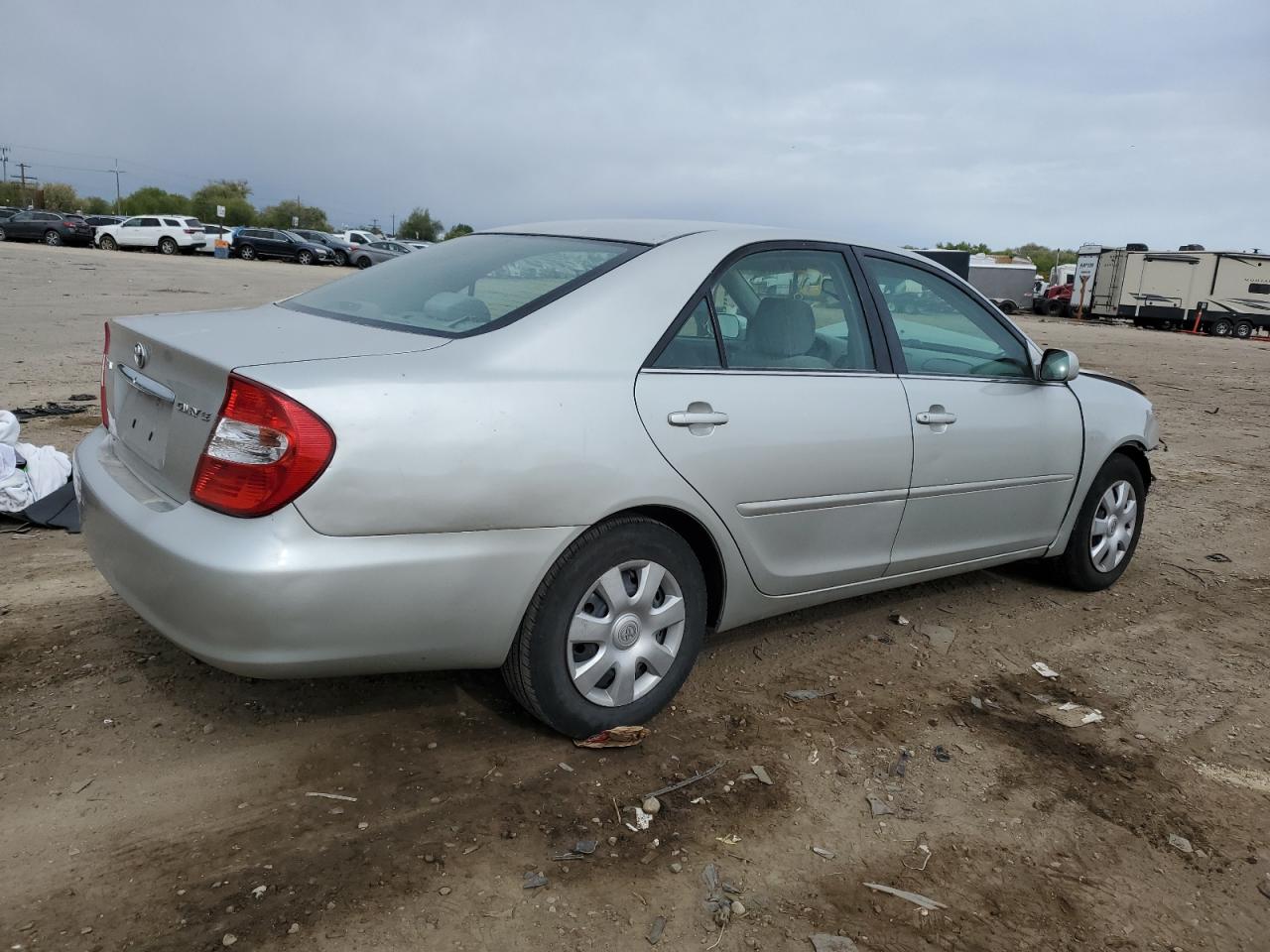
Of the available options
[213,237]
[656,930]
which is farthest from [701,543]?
[213,237]

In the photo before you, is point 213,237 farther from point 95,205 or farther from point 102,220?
point 95,205

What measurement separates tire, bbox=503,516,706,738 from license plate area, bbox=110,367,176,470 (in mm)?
1155

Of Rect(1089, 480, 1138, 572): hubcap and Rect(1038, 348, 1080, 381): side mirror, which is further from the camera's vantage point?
Rect(1089, 480, 1138, 572): hubcap

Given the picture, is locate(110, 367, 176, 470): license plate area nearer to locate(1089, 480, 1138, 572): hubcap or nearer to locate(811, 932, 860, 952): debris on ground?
locate(811, 932, 860, 952): debris on ground

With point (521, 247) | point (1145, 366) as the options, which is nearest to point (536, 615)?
point (521, 247)

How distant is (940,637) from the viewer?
14.2 ft

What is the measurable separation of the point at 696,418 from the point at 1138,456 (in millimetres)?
3022

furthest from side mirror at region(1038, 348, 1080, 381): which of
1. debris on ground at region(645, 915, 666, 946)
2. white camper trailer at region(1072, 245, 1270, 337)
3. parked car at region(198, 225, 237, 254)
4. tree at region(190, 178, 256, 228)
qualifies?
tree at region(190, 178, 256, 228)

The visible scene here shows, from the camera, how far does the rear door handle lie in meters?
3.09

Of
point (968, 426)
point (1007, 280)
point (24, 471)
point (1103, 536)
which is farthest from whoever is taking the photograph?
point (1007, 280)

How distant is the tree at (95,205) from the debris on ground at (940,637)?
99.7 metres

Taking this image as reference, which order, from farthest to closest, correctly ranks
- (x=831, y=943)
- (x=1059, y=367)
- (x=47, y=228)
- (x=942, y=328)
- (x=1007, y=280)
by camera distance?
Result: (x=1007, y=280) → (x=47, y=228) → (x=1059, y=367) → (x=942, y=328) → (x=831, y=943)

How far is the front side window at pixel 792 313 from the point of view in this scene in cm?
341

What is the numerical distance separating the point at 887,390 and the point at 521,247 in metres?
1.42
